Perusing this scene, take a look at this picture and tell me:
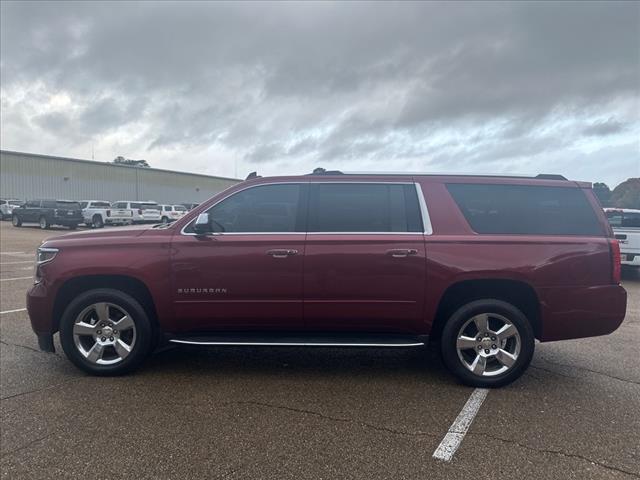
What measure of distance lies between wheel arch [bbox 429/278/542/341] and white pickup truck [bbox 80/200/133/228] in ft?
91.4

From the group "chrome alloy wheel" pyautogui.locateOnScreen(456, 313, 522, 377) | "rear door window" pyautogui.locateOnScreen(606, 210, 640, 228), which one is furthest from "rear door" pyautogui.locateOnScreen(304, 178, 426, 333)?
"rear door window" pyautogui.locateOnScreen(606, 210, 640, 228)

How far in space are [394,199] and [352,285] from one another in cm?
90

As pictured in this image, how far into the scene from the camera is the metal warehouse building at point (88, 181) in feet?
138

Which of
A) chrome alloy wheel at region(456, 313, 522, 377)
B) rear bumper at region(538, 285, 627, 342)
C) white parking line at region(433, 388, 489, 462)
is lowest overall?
white parking line at region(433, 388, 489, 462)

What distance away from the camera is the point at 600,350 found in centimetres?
521

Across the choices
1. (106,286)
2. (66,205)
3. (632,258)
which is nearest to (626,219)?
(632,258)

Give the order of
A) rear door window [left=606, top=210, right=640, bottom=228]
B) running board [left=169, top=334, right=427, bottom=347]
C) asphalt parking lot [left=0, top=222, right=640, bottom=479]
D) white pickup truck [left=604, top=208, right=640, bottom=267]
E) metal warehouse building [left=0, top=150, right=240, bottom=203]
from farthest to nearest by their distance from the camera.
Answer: metal warehouse building [left=0, top=150, right=240, bottom=203], rear door window [left=606, top=210, right=640, bottom=228], white pickup truck [left=604, top=208, right=640, bottom=267], running board [left=169, top=334, right=427, bottom=347], asphalt parking lot [left=0, top=222, right=640, bottom=479]

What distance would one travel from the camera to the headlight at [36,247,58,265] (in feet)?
13.7

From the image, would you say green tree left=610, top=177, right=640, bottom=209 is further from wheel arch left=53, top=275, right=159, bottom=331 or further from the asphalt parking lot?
wheel arch left=53, top=275, right=159, bottom=331

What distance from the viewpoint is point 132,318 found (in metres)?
4.17

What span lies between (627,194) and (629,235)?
596cm

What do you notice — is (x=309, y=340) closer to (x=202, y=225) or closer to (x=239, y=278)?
(x=239, y=278)

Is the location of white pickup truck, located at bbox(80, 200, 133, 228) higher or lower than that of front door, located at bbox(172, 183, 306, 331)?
higher

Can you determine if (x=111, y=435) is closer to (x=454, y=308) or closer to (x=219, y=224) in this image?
(x=219, y=224)
